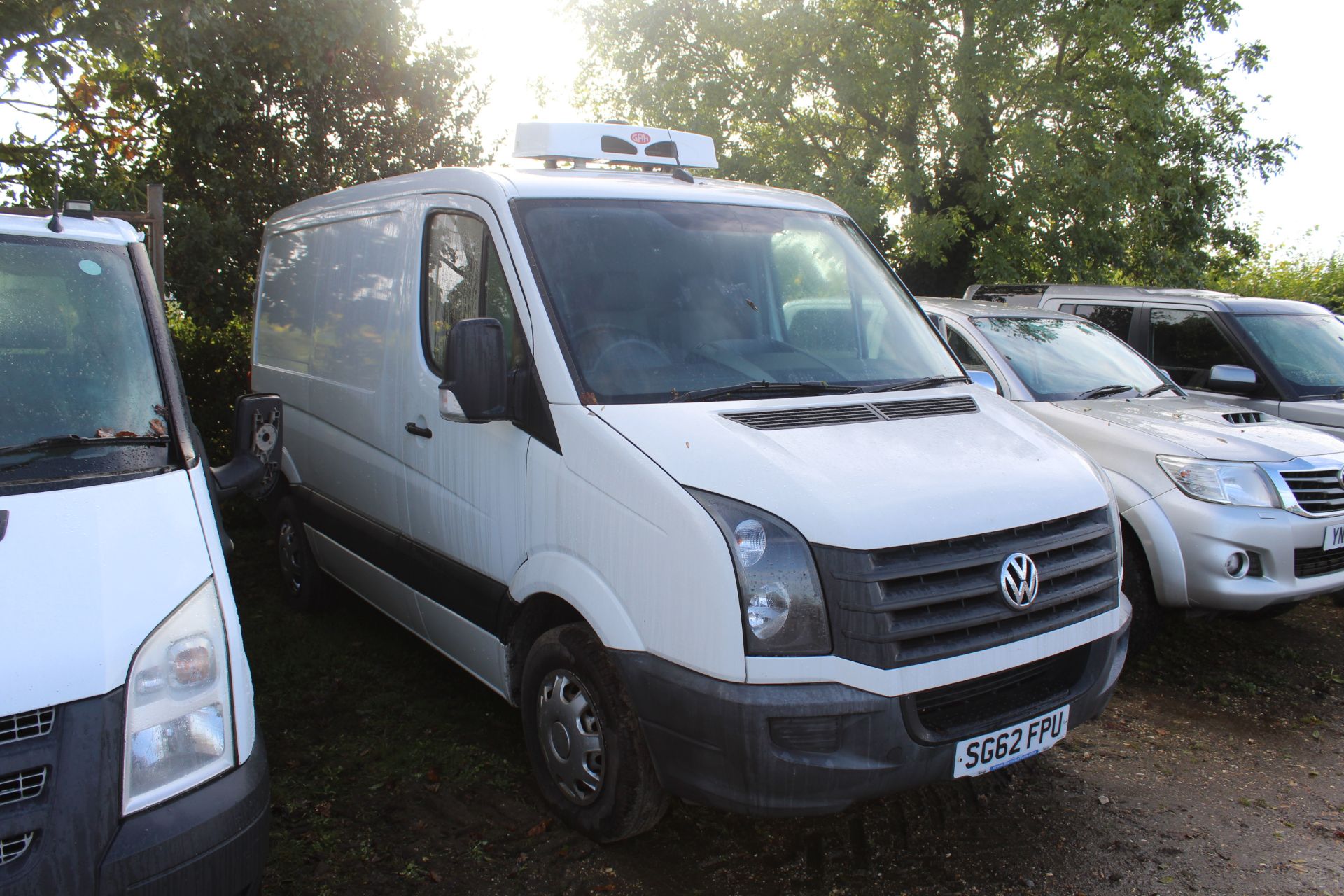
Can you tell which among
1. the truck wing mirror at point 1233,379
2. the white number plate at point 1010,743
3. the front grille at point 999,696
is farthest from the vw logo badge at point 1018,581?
the truck wing mirror at point 1233,379

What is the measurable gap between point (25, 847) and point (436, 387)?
224cm

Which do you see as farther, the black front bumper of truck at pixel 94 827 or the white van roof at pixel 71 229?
the white van roof at pixel 71 229

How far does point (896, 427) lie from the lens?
336 centimetres

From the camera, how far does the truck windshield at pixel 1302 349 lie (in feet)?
22.4

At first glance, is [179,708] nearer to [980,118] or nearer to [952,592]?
[952,592]

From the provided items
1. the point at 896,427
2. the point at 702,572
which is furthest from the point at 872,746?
the point at 896,427

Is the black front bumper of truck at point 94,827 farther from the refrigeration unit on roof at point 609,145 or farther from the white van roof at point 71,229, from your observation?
the refrigeration unit on roof at point 609,145

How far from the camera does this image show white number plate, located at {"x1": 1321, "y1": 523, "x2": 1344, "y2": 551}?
4.95m

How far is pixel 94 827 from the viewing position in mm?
2148

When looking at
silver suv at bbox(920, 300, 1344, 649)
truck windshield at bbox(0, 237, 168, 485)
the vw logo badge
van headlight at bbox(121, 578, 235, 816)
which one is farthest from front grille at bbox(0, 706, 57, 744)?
silver suv at bbox(920, 300, 1344, 649)

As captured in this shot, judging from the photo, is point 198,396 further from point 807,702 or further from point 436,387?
point 807,702

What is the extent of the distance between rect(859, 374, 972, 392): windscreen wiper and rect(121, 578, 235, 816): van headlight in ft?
7.63

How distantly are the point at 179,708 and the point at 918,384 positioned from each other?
2740mm

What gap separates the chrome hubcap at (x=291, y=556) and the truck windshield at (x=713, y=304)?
3044 mm
